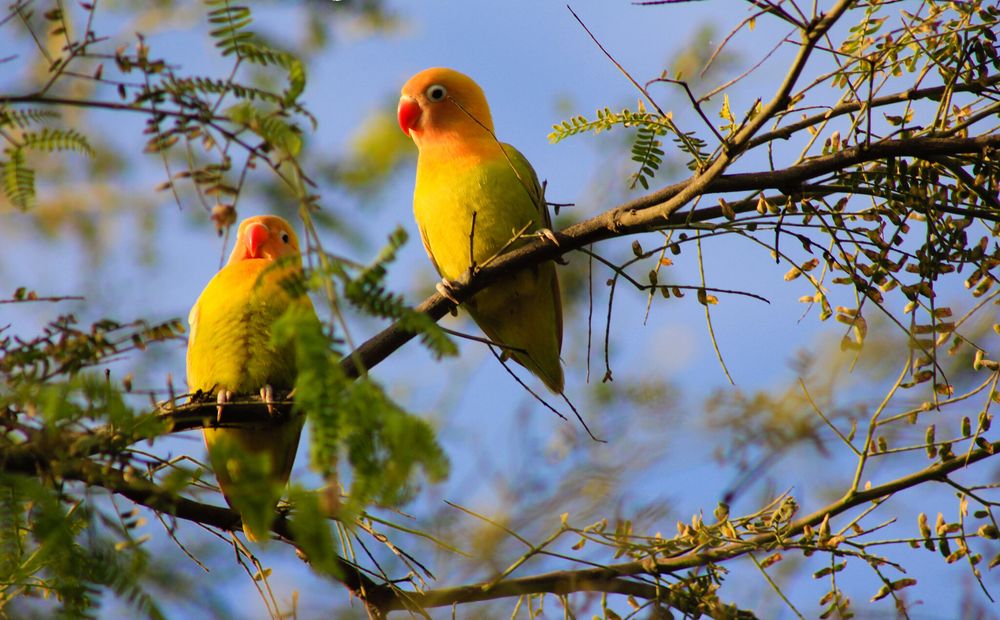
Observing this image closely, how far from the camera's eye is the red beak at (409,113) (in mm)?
4855

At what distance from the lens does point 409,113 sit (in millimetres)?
4867

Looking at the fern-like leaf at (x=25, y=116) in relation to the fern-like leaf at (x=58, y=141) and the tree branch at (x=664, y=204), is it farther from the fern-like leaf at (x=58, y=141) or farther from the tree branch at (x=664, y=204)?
the tree branch at (x=664, y=204)

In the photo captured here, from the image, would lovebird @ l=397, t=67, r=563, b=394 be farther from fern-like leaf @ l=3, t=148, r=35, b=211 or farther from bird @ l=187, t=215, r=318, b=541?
fern-like leaf @ l=3, t=148, r=35, b=211

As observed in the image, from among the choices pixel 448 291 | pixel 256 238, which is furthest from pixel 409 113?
pixel 448 291

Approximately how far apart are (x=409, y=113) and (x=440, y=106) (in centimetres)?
18

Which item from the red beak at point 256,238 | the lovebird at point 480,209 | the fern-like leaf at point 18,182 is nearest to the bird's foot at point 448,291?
the lovebird at point 480,209

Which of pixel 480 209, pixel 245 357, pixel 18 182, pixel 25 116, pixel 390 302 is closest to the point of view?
pixel 390 302

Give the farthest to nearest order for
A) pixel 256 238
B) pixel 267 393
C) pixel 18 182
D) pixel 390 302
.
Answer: pixel 256 238
pixel 267 393
pixel 18 182
pixel 390 302

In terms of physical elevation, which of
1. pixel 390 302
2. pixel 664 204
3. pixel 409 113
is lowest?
pixel 390 302

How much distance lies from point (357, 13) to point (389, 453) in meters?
5.82

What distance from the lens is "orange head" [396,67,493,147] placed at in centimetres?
472

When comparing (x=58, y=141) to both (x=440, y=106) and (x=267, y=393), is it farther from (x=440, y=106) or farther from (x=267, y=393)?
(x=440, y=106)

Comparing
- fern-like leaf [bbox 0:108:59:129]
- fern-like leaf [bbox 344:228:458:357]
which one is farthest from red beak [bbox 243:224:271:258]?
fern-like leaf [bbox 344:228:458:357]

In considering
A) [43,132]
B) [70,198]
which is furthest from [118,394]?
[70,198]
